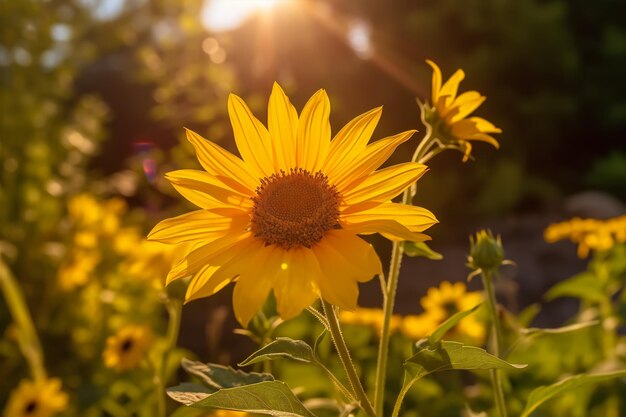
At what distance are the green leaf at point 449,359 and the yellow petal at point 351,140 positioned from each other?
0.96 feet

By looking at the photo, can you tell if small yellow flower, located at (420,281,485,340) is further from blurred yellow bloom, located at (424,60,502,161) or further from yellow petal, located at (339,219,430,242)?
yellow petal, located at (339,219,430,242)

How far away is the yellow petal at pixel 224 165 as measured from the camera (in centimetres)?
100

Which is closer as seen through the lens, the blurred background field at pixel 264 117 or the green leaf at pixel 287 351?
the green leaf at pixel 287 351

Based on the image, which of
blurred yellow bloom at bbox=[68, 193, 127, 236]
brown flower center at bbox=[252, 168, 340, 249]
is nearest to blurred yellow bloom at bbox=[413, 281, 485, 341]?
brown flower center at bbox=[252, 168, 340, 249]

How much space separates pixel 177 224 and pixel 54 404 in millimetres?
1595

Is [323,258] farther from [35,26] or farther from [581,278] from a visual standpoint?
[35,26]

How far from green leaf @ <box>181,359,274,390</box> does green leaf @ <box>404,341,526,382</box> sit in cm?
20

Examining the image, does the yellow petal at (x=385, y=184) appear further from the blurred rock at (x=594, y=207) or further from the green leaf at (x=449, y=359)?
the blurred rock at (x=594, y=207)

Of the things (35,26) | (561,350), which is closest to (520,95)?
(35,26)

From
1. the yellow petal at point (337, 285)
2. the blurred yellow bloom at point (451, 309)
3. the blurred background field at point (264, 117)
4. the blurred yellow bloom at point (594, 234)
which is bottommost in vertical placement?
the yellow petal at point (337, 285)

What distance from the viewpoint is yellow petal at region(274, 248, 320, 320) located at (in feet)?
2.69

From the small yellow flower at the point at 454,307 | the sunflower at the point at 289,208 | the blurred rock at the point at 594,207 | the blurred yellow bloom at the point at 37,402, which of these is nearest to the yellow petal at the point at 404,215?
the sunflower at the point at 289,208

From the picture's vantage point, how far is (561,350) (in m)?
2.38

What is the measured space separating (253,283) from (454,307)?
169cm
